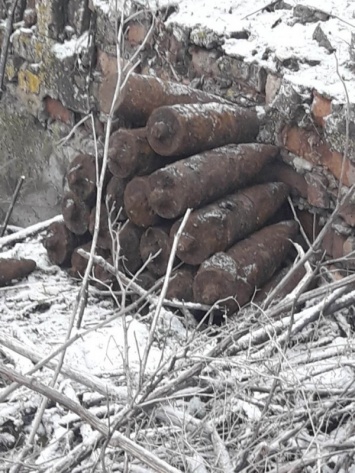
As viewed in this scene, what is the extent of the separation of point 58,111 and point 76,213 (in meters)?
2.11

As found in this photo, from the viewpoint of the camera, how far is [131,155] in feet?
14.0

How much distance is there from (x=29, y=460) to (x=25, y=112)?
468cm

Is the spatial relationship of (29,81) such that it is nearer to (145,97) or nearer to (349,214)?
(145,97)

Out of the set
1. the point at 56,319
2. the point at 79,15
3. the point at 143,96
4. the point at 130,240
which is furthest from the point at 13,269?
the point at 79,15

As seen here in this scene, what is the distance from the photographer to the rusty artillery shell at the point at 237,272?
408 centimetres

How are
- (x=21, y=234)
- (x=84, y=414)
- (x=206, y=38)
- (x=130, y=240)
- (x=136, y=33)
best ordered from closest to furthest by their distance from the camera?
1. (x=84, y=414)
2. (x=130, y=240)
3. (x=206, y=38)
4. (x=21, y=234)
5. (x=136, y=33)

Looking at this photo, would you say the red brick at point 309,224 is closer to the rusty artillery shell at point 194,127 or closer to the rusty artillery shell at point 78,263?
the rusty artillery shell at point 194,127

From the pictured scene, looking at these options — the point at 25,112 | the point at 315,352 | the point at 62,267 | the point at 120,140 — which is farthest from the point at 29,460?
the point at 25,112

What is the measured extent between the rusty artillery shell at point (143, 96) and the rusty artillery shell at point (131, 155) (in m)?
0.19

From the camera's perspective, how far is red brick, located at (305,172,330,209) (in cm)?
446

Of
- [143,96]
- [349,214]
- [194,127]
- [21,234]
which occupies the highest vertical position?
[143,96]

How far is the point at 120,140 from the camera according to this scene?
430cm

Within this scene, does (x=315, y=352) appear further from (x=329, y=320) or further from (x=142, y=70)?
(x=142, y=70)

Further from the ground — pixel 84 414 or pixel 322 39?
pixel 322 39
